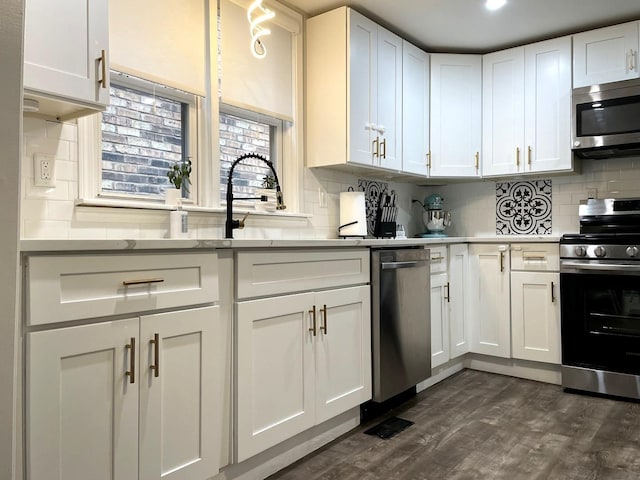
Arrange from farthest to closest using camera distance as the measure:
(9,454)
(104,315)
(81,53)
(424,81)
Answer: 1. (424,81)
2. (81,53)
3. (104,315)
4. (9,454)

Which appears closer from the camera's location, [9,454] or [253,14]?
[9,454]

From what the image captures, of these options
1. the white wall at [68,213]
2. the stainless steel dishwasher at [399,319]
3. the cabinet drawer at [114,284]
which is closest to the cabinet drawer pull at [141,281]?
the cabinet drawer at [114,284]

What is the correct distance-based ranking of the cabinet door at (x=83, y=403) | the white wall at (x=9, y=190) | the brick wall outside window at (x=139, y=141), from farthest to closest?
the brick wall outside window at (x=139, y=141), the cabinet door at (x=83, y=403), the white wall at (x=9, y=190)

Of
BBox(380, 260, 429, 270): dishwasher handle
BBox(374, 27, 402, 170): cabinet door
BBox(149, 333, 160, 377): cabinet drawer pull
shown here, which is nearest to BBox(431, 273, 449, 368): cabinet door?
BBox(380, 260, 429, 270): dishwasher handle

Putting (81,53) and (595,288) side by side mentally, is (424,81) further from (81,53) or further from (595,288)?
(81,53)

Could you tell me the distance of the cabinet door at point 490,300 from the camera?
11.4 feet

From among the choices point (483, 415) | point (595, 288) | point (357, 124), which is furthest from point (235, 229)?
point (595, 288)

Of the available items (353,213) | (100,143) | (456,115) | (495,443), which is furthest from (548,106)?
(100,143)

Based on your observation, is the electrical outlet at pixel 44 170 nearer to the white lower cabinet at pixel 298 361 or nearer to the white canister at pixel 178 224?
the white canister at pixel 178 224

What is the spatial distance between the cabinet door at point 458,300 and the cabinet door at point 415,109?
26.9 inches

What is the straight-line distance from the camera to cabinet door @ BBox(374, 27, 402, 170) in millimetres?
3213

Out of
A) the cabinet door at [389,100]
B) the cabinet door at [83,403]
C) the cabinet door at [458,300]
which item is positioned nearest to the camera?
the cabinet door at [83,403]

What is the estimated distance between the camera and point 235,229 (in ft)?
8.63

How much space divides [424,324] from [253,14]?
207 centimetres
